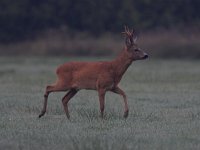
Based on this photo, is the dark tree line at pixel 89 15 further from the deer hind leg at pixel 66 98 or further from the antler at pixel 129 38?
the antler at pixel 129 38

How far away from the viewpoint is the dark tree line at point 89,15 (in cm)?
4964

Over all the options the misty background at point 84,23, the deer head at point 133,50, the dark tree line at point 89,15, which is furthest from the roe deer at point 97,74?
the dark tree line at point 89,15

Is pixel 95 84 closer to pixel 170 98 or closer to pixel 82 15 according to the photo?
Result: pixel 170 98

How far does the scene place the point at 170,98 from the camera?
63.1 feet

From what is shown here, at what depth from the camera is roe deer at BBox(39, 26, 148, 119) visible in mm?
15336

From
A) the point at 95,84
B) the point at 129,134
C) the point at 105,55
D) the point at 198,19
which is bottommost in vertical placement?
the point at 129,134

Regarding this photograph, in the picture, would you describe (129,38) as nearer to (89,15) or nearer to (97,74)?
(97,74)

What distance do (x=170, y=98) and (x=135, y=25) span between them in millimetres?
30686

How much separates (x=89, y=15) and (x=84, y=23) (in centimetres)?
71

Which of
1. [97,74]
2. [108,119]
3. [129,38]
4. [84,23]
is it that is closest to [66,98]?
[97,74]

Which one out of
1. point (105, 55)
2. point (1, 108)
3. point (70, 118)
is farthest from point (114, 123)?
point (105, 55)

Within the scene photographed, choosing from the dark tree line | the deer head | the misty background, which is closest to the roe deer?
the deer head

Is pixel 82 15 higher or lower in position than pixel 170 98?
higher

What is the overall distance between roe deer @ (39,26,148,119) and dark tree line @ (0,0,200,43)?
110 feet
